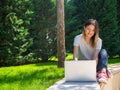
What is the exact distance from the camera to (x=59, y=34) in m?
14.5

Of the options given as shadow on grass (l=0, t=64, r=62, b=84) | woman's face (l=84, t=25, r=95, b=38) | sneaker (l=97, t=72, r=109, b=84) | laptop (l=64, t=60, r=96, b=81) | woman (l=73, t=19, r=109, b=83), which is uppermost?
woman's face (l=84, t=25, r=95, b=38)

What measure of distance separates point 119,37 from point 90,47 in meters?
15.7

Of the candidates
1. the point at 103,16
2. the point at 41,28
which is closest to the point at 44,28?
the point at 41,28

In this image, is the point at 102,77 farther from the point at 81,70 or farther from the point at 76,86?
the point at 76,86

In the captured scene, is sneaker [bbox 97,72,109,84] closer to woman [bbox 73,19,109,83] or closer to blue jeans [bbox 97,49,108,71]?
woman [bbox 73,19,109,83]

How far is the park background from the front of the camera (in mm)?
17469

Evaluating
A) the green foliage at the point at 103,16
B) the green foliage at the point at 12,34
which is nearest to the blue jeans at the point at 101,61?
the green foliage at the point at 12,34

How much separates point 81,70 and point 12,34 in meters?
12.1

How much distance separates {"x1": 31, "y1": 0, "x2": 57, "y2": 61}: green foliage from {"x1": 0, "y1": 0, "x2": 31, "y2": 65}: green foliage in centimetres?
115

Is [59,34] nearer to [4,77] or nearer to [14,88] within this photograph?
[4,77]

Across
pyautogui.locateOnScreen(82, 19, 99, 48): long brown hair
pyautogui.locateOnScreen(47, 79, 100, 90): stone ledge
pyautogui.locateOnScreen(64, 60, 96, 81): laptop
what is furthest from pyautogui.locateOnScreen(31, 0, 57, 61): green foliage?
pyautogui.locateOnScreen(47, 79, 100, 90): stone ledge

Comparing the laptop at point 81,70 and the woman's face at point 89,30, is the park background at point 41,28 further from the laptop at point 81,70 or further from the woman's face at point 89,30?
the laptop at point 81,70

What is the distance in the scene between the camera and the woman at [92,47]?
6469 millimetres

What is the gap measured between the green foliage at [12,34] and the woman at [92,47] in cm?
1053
